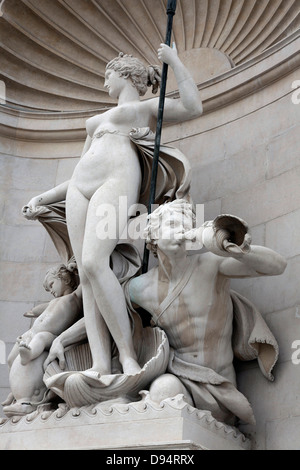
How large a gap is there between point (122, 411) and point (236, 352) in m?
0.80

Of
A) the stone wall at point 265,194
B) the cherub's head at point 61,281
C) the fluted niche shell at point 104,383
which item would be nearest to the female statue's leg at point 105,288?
the fluted niche shell at point 104,383

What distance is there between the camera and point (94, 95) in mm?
6852

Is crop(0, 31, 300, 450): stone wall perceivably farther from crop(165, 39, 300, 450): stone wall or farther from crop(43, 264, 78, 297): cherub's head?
crop(43, 264, 78, 297): cherub's head

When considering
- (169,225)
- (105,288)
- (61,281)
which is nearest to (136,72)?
(169,225)

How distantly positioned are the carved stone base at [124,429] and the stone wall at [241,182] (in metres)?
0.39

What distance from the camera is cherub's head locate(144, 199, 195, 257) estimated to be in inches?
175

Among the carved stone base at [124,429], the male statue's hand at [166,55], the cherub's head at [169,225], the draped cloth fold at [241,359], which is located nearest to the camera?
the carved stone base at [124,429]

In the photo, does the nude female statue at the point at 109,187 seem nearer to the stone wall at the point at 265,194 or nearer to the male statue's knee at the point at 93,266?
the male statue's knee at the point at 93,266

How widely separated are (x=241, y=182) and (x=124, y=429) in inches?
78.8

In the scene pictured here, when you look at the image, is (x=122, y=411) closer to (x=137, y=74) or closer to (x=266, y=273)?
(x=266, y=273)

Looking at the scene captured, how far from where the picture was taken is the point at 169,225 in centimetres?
450

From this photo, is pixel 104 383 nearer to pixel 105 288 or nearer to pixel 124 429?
pixel 124 429

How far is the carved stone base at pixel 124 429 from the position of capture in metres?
3.97

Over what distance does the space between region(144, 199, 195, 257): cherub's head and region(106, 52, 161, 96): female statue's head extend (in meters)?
1.02
